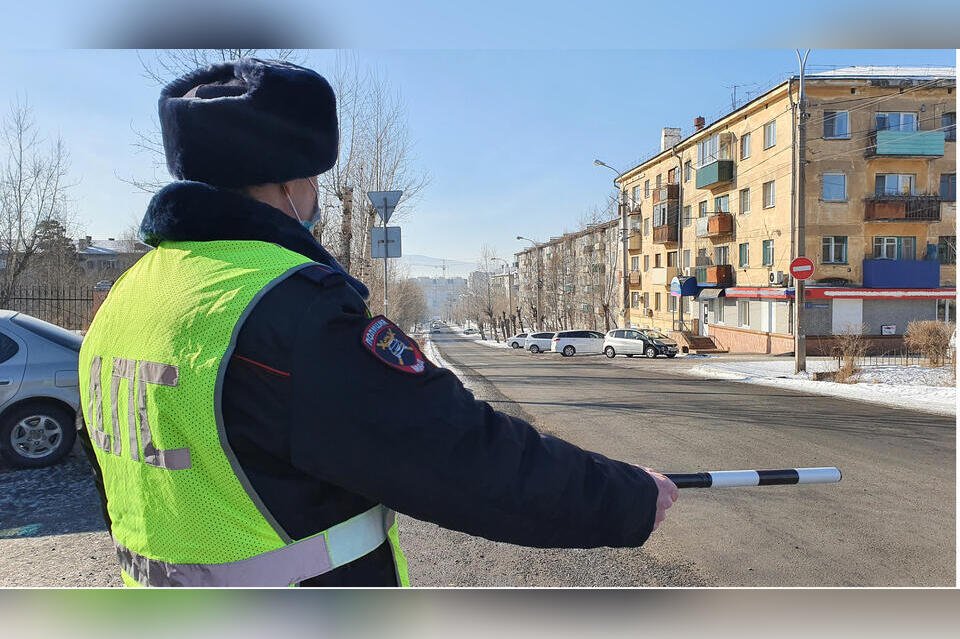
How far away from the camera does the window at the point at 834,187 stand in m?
20.0

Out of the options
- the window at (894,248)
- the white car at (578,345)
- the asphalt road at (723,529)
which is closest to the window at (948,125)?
the window at (894,248)

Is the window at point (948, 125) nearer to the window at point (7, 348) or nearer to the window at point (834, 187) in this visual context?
the window at point (834, 187)

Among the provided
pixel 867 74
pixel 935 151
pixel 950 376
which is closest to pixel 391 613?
pixel 950 376

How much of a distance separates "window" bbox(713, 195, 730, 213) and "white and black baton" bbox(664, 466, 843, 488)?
24.8 metres

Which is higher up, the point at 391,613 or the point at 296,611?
the point at 296,611

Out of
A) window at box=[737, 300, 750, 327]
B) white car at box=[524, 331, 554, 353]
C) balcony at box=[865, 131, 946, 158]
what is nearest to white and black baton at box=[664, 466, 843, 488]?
balcony at box=[865, 131, 946, 158]

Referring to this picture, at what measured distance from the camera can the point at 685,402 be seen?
28.0 feet

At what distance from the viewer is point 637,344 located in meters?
21.7

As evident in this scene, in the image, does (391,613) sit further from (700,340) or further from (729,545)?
(700,340)

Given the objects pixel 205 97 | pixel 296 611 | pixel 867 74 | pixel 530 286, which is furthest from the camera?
pixel 530 286

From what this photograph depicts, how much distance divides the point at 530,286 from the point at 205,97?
144 ft

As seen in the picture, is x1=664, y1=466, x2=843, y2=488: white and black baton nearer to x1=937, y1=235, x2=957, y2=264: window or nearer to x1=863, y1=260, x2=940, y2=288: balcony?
x1=863, y1=260, x2=940, y2=288: balcony

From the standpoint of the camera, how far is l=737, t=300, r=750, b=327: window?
77.4ft
